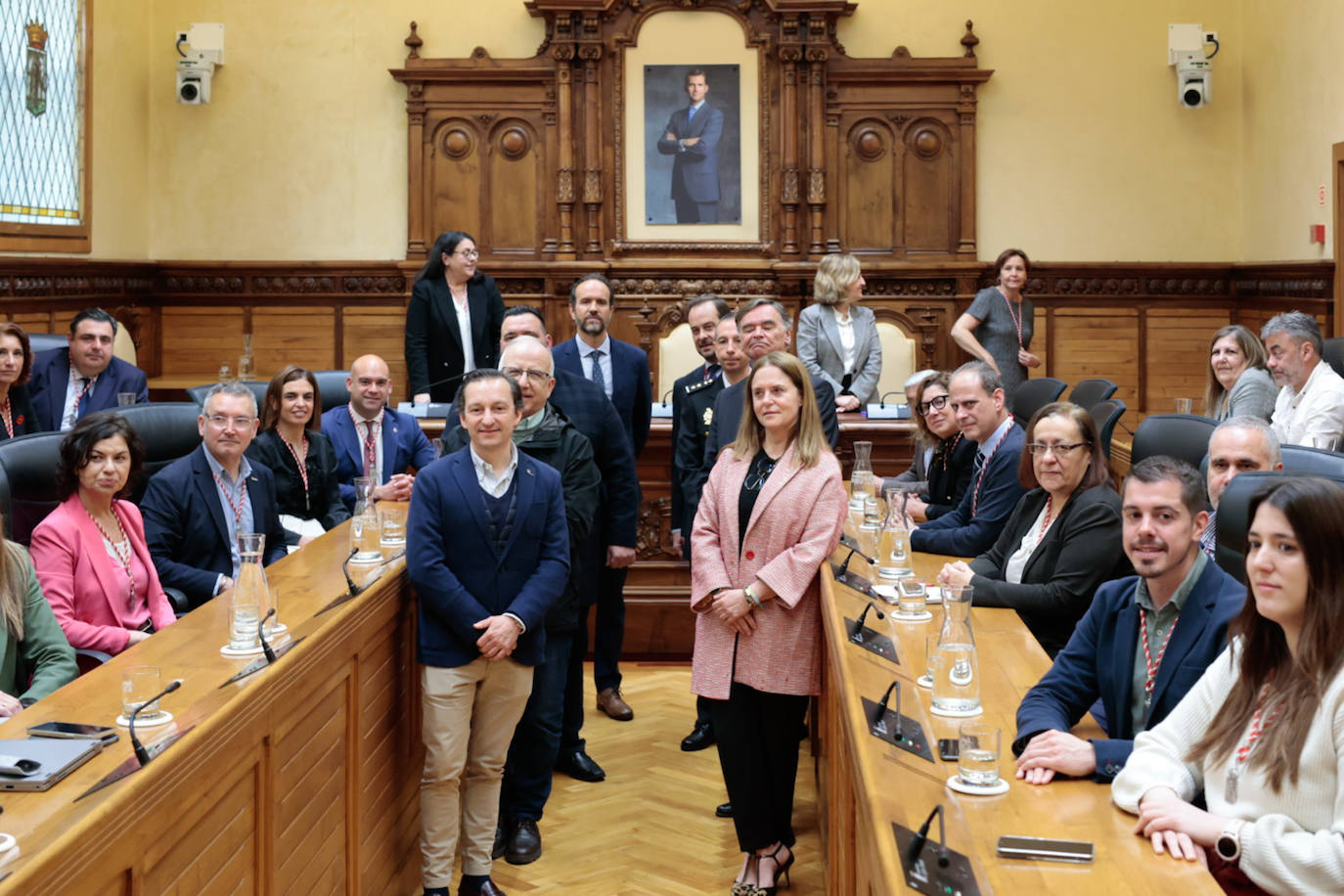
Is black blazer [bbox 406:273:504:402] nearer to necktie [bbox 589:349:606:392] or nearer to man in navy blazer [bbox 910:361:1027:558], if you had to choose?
necktie [bbox 589:349:606:392]

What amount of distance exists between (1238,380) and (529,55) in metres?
5.94

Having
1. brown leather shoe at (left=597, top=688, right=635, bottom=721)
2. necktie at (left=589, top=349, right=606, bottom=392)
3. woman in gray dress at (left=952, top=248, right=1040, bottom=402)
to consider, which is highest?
woman in gray dress at (left=952, top=248, right=1040, bottom=402)

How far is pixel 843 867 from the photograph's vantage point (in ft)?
10.1

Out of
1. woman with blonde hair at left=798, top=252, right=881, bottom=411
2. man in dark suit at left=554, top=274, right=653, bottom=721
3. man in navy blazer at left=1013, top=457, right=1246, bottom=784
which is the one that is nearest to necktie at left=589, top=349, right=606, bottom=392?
man in dark suit at left=554, top=274, right=653, bottom=721

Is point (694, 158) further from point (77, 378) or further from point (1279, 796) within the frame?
point (1279, 796)

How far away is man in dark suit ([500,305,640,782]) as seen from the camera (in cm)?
498

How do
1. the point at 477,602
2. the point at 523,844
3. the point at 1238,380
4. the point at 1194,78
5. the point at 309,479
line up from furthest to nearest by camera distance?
the point at 1194,78
the point at 1238,380
the point at 309,479
the point at 523,844
the point at 477,602

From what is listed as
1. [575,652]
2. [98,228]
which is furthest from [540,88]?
[575,652]

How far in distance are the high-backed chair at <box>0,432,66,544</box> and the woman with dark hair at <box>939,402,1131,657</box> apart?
2.78 m

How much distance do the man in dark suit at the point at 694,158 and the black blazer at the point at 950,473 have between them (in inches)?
206

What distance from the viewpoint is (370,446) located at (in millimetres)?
5648

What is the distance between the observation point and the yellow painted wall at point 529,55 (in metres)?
10.0

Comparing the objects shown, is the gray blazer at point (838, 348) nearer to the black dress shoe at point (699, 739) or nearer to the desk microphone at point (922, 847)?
the black dress shoe at point (699, 739)

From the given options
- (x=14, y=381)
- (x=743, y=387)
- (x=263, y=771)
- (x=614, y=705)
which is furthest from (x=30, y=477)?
(x=614, y=705)
